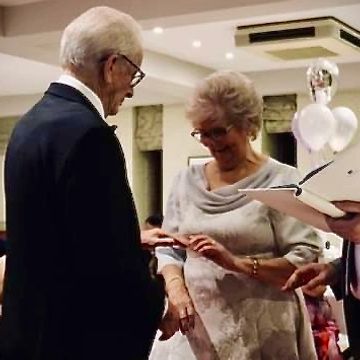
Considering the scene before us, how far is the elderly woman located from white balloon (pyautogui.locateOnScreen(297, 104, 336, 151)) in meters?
3.08

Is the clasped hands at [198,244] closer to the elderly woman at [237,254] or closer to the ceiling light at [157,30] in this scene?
the elderly woman at [237,254]

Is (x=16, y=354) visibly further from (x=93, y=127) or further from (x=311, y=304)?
(x=311, y=304)

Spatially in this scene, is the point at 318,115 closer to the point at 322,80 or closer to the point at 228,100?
the point at 322,80

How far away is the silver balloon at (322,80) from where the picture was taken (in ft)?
17.4

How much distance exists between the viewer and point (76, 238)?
1.70m

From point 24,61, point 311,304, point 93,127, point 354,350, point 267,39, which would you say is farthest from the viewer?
point 24,61

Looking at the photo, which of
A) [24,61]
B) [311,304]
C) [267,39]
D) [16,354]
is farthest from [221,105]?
[24,61]

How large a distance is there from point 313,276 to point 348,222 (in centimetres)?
31

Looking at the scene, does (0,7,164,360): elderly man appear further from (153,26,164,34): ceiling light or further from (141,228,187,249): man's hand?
(153,26,164,34): ceiling light

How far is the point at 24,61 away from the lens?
8.48 metres

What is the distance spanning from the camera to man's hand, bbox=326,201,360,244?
1.64m

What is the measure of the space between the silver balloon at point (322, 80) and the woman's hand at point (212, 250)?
3376 mm

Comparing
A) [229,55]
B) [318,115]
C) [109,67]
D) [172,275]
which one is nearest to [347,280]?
[172,275]

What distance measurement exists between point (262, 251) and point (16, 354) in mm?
703
